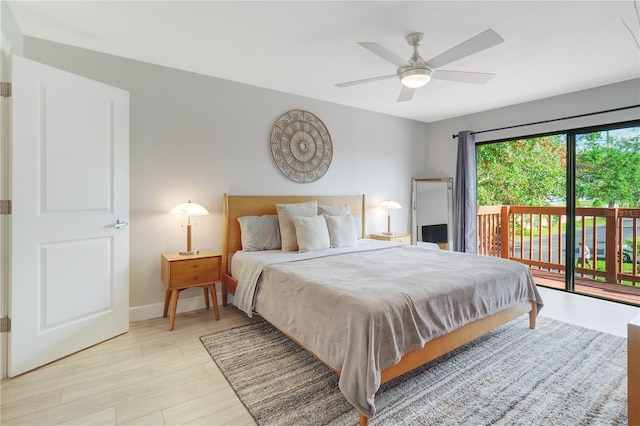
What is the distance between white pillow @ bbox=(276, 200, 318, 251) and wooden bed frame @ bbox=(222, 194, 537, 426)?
28 centimetres

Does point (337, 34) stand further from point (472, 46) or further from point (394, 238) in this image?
point (394, 238)

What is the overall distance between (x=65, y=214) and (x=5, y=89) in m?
0.92

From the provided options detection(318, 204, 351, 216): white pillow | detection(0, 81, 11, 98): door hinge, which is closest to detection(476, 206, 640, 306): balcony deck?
detection(318, 204, 351, 216): white pillow

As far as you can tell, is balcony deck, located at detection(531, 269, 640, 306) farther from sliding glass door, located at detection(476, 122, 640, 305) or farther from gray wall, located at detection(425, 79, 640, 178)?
gray wall, located at detection(425, 79, 640, 178)

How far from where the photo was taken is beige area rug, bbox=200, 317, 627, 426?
5.75 feet

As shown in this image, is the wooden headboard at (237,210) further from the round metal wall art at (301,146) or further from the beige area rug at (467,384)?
the beige area rug at (467,384)

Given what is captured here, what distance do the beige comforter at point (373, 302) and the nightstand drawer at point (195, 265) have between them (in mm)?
618

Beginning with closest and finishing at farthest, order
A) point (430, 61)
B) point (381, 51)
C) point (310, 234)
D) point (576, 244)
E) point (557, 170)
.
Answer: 1. point (381, 51)
2. point (430, 61)
3. point (310, 234)
4. point (576, 244)
5. point (557, 170)

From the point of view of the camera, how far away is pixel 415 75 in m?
2.46

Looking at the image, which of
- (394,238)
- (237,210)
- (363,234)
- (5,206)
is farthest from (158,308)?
(394,238)

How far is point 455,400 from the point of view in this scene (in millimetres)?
1890

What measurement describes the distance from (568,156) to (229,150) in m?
4.29

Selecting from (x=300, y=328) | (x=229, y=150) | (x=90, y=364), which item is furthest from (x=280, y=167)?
(x=90, y=364)

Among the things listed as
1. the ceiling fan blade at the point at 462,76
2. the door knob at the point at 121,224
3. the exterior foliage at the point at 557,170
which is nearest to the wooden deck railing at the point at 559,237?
the exterior foliage at the point at 557,170
